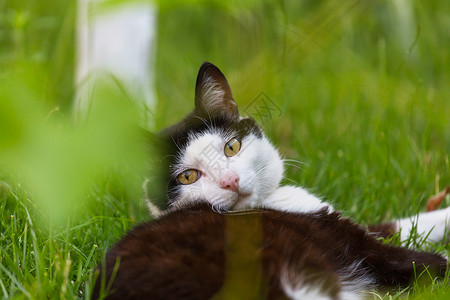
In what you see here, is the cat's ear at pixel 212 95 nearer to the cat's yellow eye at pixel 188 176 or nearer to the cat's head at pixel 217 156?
the cat's head at pixel 217 156

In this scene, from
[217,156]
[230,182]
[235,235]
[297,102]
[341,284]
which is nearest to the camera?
[235,235]

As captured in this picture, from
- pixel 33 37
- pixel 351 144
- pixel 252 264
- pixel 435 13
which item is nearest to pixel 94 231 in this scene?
pixel 252 264

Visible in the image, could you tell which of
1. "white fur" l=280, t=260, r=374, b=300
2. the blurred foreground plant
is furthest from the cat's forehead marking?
the blurred foreground plant

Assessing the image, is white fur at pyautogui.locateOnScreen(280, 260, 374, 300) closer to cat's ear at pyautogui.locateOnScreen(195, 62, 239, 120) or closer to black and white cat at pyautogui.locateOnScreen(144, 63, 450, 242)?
black and white cat at pyautogui.locateOnScreen(144, 63, 450, 242)

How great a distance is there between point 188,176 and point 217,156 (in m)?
0.15

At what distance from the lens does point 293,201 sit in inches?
80.0

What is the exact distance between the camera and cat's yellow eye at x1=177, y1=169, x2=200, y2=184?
1.96 m

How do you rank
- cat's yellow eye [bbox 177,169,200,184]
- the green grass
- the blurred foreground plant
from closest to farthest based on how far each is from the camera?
1. the blurred foreground plant
2. the green grass
3. cat's yellow eye [bbox 177,169,200,184]

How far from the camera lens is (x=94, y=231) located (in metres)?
2.03

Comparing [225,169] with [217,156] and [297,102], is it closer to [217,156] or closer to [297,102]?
[217,156]

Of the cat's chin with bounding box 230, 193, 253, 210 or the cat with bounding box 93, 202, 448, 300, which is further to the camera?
the cat's chin with bounding box 230, 193, 253, 210

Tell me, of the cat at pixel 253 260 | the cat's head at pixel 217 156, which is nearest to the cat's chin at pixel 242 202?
the cat's head at pixel 217 156

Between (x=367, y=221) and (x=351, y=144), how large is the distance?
66 centimetres

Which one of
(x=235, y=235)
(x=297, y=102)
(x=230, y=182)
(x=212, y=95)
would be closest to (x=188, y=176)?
(x=230, y=182)
